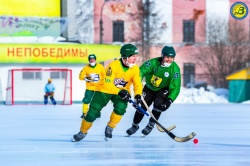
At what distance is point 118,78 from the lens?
1100 cm

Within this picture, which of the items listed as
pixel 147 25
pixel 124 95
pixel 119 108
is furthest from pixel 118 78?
pixel 147 25

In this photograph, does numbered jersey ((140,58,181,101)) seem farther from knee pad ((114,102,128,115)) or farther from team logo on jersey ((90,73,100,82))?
team logo on jersey ((90,73,100,82))

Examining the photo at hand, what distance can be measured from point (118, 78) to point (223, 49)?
4421 cm

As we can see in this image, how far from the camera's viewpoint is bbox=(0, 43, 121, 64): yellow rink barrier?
35.5 m

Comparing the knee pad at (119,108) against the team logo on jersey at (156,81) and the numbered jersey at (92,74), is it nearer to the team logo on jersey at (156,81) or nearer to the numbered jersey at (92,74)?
the team logo on jersey at (156,81)

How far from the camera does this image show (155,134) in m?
13.2

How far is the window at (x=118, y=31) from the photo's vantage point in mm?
54750

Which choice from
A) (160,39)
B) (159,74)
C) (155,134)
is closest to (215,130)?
(155,134)

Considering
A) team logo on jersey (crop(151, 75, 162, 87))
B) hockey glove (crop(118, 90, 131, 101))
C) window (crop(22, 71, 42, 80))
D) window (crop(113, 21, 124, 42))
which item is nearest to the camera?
hockey glove (crop(118, 90, 131, 101))

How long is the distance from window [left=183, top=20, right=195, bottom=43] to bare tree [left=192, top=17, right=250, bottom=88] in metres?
1.14

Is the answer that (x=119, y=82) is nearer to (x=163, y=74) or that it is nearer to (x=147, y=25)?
(x=163, y=74)

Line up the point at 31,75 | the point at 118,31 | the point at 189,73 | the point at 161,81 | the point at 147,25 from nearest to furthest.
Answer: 1. the point at 161,81
2. the point at 31,75
3. the point at 147,25
4. the point at 118,31
5. the point at 189,73

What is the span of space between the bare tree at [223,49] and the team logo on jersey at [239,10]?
64 centimetres

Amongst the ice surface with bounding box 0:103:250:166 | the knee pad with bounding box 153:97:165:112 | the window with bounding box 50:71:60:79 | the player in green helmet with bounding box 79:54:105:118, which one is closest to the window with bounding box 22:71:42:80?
the window with bounding box 50:71:60:79
